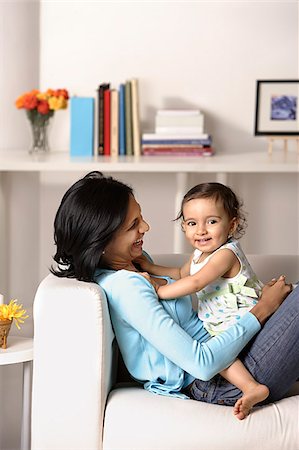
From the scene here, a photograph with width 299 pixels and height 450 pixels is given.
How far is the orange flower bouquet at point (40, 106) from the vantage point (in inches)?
144

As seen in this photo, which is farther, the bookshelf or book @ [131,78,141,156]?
book @ [131,78,141,156]

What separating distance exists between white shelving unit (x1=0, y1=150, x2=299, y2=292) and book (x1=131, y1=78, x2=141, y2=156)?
68mm

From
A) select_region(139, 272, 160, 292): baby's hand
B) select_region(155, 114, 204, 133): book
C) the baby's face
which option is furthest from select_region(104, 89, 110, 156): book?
select_region(139, 272, 160, 292): baby's hand

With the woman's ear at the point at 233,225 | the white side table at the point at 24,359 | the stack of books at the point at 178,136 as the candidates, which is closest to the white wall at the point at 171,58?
the stack of books at the point at 178,136

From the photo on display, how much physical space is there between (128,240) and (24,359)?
510 millimetres

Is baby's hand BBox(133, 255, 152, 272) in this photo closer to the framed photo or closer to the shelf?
the shelf

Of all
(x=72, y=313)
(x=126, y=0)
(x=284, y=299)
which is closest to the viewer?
(x=72, y=313)

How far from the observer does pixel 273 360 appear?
210 centimetres

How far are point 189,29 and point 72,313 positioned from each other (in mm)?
2175

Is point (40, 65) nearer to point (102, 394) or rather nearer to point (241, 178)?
point (241, 178)

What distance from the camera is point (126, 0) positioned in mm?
3918

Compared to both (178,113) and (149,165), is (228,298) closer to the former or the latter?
(149,165)

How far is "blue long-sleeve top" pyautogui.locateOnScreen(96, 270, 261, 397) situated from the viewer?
2.05 metres

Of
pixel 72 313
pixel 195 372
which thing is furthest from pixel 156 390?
pixel 72 313
